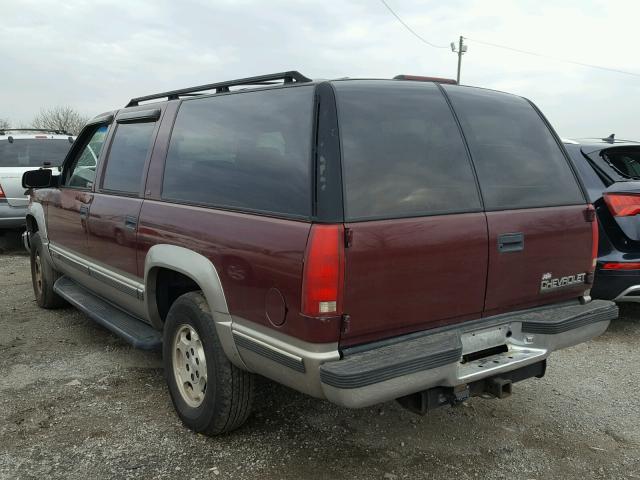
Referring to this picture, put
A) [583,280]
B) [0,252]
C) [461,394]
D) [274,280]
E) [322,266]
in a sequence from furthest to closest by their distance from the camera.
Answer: [0,252] → [583,280] → [461,394] → [274,280] → [322,266]

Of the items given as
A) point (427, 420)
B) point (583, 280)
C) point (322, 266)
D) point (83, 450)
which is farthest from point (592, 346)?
point (83, 450)

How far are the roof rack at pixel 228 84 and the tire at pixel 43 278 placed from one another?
197cm

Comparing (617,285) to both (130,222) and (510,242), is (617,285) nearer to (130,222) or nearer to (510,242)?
(510,242)

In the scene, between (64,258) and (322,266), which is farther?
(64,258)

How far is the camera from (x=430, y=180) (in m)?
2.63

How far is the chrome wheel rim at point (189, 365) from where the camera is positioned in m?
3.06

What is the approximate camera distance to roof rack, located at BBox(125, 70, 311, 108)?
2.76m

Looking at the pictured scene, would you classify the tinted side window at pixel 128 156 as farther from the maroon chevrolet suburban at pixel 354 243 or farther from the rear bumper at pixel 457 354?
the rear bumper at pixel 457 354

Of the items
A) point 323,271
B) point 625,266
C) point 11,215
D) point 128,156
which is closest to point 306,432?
point 323,271

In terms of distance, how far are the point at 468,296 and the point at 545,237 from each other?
60cm

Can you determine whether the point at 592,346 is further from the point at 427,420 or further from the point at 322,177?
the point at 322,177

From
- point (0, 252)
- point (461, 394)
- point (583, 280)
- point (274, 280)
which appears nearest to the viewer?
point (274, 280)

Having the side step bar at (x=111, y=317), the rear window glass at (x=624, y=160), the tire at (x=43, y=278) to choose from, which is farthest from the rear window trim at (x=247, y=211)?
the rear window glass at (x=624, y=160)

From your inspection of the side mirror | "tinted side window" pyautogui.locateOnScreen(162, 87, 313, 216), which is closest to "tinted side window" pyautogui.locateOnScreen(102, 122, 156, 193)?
"tinted side window" pyautogui.locateOnScreen(162, 87, 313, 216)
